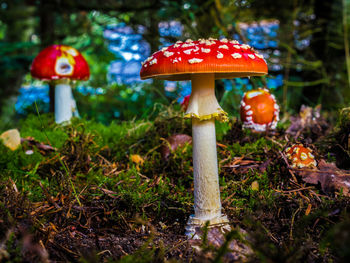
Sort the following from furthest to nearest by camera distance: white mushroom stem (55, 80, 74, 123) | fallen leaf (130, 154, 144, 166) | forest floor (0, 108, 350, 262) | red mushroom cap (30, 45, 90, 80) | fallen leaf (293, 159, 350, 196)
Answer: white mushroom stem (55, 80, 74, 123) → red mushroom cap (30, 45, 90, 80) → fallen leaf (130, 154, 144, 166) → fallen leaf (293, 159, 350, 196) → forest floor (0, 108, 350, 262)

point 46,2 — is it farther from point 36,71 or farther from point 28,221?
point 28,221

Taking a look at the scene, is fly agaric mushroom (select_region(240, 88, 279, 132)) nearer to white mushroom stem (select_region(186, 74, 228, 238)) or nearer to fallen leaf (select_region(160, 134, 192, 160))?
fallen leaf (select_region(160, 134, 192, 160))

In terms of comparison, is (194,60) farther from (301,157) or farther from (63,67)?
(63,67)

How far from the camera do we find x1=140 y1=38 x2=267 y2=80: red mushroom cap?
1384 millimetres

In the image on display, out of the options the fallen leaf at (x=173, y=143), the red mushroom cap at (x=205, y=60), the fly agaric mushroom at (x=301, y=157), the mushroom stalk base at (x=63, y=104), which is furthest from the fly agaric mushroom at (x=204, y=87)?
the mushroom stalk base at (x=63, y=104)

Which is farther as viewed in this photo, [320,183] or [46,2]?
[46,2]

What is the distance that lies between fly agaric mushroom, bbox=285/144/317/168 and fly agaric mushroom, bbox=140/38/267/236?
65 cm

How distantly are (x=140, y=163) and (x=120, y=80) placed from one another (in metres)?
3.00

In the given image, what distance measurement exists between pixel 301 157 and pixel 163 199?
980 millimetres

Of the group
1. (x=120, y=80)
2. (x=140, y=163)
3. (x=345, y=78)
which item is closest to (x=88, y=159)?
(x=140, y=163)

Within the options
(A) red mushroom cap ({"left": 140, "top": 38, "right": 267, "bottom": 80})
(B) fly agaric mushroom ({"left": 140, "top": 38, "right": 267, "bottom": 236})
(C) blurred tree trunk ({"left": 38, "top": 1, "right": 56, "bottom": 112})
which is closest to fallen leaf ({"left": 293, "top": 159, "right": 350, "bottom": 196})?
(B) fly agaric mushroom ({"left": 140, "top": 38, "right": 267, "bottom": 236})

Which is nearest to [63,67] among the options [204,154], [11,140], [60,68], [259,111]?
[60,68]

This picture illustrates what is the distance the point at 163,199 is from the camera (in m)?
1.87

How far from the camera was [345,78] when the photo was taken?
5.23m
